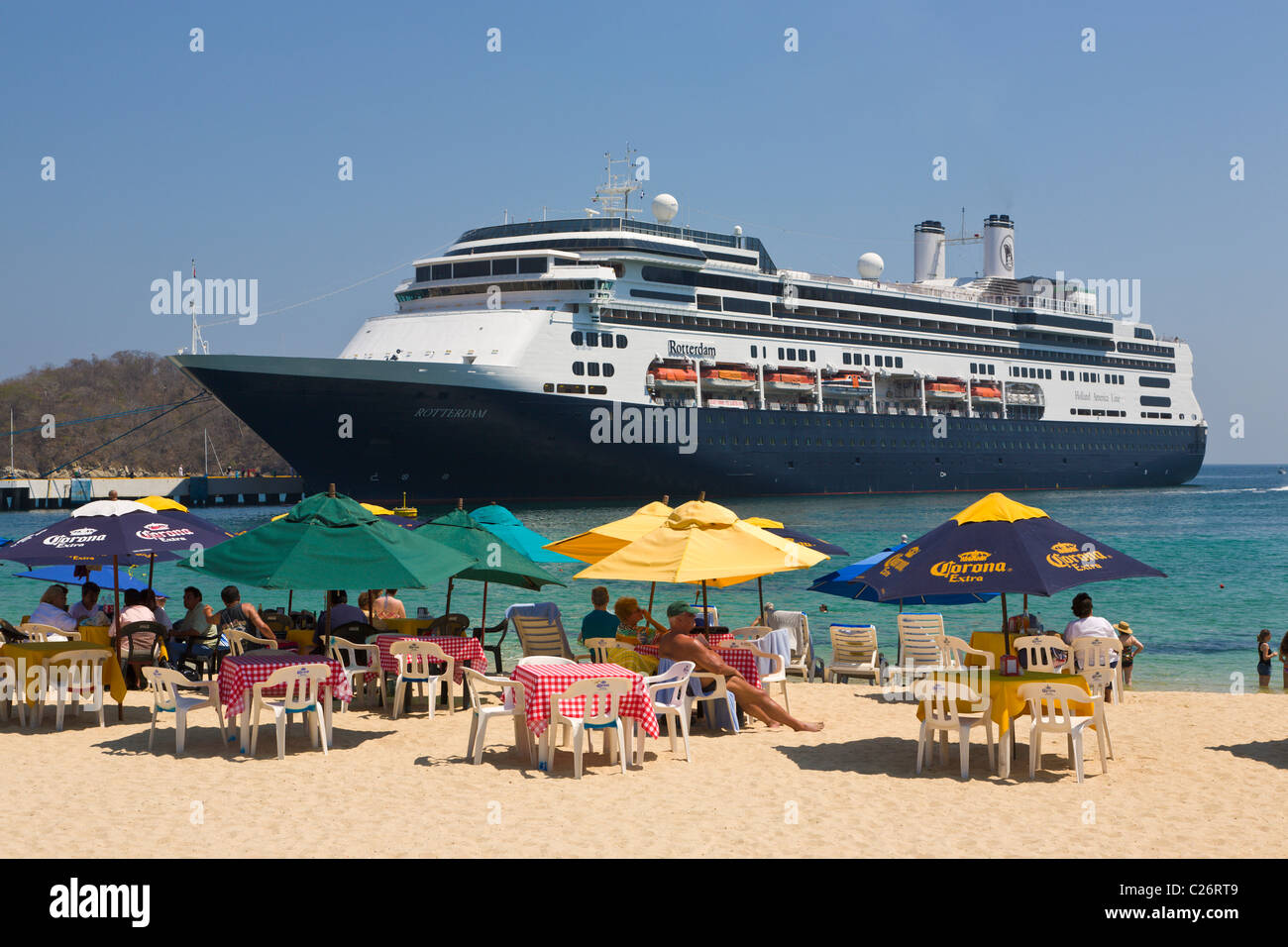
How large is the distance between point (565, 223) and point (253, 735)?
36.2 metres

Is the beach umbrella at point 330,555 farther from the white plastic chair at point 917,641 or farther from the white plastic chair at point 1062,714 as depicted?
the white plastic chair at point 917,641

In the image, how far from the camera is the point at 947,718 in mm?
7598

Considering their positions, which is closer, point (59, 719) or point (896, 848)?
point (896, 848)

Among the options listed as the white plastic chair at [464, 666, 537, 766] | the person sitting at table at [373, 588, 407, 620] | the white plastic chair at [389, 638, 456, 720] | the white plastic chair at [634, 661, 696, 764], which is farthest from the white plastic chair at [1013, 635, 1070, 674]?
the person sitting at table at [373, 588, 407, 620]

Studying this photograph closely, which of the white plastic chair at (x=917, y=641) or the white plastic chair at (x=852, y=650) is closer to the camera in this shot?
the white plastic chair at (x=917, y=641)

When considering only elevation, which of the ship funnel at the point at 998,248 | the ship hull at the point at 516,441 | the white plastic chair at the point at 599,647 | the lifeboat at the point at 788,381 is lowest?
the white plastic chair at the point at 599,647

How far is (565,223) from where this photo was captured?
4259cm

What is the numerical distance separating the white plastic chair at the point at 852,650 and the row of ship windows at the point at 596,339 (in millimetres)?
27307

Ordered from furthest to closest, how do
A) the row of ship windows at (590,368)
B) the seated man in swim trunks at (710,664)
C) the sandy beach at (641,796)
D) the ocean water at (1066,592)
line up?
the row of ship windows at (590,368) < the ocean water at (1066,592) < the seated man in swim trunks at (710,664) < the sandy beach at (641,796)

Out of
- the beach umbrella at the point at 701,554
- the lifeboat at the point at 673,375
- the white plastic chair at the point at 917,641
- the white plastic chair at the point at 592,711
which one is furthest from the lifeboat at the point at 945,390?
the white plastic chair at the point at 592,711

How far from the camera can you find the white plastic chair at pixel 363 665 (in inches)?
380
